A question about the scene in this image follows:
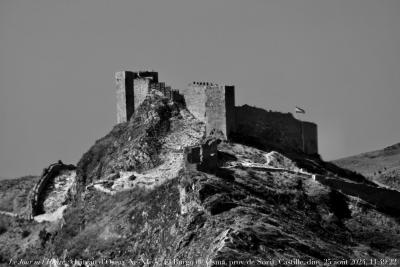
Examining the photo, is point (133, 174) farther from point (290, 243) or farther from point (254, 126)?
point (290, 243)

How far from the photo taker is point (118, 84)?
13075 cm

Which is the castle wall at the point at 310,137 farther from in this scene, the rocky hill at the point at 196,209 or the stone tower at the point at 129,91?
the stone tower at the point at 129,91

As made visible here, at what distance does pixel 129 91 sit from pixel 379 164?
26712mm

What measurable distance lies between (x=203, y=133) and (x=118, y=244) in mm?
14205

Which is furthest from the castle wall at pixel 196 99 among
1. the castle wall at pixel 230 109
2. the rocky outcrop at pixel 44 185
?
the rocky outcrop at pixel 44 185

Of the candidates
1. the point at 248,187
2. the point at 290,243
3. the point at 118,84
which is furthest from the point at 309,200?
the point at 118,84

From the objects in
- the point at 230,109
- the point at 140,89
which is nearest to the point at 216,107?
the point at 230,109

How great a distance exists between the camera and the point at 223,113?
124 m

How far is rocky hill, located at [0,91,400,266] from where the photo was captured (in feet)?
347

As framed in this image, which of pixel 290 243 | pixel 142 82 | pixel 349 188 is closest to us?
pixel 290 243

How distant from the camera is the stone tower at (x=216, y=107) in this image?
124m

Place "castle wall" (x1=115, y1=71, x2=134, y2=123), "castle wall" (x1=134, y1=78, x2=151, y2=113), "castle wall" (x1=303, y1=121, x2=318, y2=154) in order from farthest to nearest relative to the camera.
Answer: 1. "castle wall" (x1=303, y1=121, x2=318, y2=154)
2. "castle wall" (x1=115, y1=71, x2=134, y2=123)
3. "castle wall" (x1=134, y1=78, x2=151, y2=113)

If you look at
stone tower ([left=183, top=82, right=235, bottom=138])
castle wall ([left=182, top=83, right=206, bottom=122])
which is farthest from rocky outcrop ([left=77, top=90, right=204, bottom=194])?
stone tower ([left=183, top=82, right=235, bottom=138])

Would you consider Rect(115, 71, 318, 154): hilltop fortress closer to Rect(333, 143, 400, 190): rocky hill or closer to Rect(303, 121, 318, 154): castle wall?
Rect(303, 121, 318, 154): castle wall
